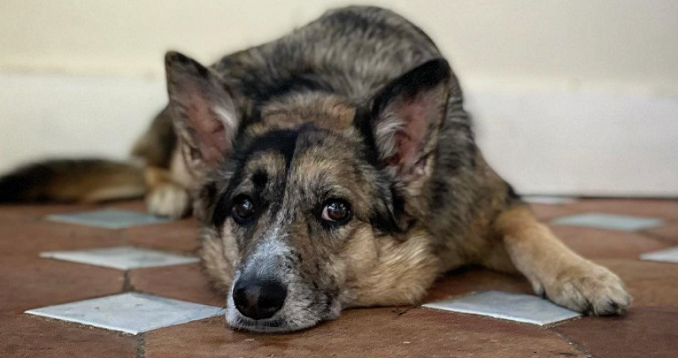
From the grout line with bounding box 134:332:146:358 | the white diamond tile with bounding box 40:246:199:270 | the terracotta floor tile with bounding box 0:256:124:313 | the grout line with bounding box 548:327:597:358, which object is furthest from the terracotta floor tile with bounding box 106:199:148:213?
the grout line with bounding box 548:327:597:358

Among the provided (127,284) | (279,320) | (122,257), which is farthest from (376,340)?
(122,257)

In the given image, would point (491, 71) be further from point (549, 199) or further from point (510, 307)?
point (510, 307)

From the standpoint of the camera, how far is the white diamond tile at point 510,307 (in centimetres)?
186

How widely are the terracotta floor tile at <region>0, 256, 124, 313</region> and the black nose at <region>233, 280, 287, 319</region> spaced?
543 mm

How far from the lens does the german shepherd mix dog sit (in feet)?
5.98

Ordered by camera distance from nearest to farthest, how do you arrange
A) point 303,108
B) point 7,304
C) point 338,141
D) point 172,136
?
point 7,304 → point 338,141 → point 303,108 → point 172,136

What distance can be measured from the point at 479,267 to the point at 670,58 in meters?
2.58

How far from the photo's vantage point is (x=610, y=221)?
11.5ft

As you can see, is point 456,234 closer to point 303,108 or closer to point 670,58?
point 303,108

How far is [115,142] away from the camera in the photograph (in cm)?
425

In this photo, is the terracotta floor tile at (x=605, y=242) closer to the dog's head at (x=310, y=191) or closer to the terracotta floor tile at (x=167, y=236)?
the dog's head at (x=310, y=191)

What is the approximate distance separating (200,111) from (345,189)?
22.8 inches

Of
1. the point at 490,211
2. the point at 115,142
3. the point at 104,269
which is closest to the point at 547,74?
the point at 490,211

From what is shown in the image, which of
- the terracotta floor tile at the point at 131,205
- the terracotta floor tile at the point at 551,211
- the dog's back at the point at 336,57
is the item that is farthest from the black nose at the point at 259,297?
the terracotta floor tile at the point at 551,211
